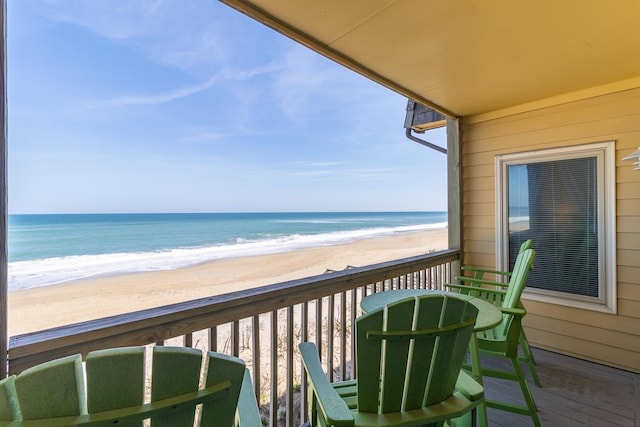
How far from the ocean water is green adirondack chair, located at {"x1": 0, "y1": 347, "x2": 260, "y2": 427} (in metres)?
10.6

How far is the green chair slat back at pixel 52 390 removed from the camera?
59cm

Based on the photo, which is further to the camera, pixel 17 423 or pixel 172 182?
pixel 172 182

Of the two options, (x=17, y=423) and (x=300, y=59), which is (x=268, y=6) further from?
(x=300, y=59)

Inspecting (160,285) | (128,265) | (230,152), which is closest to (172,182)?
(230,152)

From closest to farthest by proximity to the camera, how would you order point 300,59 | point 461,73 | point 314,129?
point 461,73
point 300,59
point 314,129

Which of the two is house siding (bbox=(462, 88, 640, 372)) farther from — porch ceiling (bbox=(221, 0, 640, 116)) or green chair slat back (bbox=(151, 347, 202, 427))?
green chair slat back (bbox=(151, 347, 202, 427))

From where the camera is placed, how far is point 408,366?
1077mm

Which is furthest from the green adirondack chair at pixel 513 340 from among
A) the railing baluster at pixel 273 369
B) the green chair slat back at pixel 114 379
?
the green chair slat back at pixel 114 379

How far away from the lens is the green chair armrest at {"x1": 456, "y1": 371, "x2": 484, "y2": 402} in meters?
1.14

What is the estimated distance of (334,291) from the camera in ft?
6.57

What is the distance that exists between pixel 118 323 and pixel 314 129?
19.7m

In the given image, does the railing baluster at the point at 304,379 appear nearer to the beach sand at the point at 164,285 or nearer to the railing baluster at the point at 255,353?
the railing baluster at the point at 255,353

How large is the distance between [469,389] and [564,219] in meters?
2.48

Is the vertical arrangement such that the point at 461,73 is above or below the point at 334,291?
above
